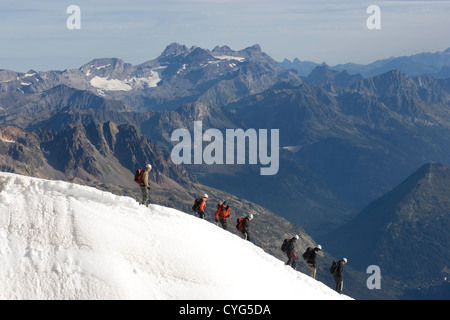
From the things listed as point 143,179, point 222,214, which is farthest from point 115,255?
point 222,214

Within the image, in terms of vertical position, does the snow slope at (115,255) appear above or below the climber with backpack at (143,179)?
below

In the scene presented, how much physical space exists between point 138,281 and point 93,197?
1150 cm

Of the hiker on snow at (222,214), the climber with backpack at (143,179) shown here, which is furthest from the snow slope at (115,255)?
the hiker on snow at (222,214)

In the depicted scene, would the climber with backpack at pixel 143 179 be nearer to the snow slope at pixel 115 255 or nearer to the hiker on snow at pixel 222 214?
the snow slope at pixel 115 255

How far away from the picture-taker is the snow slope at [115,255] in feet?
101

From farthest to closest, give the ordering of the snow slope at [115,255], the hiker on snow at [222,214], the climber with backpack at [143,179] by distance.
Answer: the hiker on snow at [222,214] → the climber with backpack at [143,179] → the snow slope at [115,255]

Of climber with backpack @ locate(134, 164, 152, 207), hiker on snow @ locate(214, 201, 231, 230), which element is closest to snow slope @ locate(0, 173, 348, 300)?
climber with backpack @ locate(134, 164, 152, 207)

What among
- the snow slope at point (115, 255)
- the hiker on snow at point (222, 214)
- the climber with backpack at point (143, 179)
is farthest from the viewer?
the hiker on snow at point (222, 214)

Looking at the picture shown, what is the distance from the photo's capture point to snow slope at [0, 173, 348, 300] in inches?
1215

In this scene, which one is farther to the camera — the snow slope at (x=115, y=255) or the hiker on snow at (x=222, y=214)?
the hiker on snow at (x=222, y=214)

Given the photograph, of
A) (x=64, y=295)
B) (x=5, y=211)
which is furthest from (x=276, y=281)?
(x=5, y=211)

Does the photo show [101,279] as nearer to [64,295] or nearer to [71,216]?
[64,295]

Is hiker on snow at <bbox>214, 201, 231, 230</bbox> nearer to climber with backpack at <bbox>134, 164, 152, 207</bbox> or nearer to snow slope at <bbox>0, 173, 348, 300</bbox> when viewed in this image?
snow slope at <bbox>0, 173, 348, 300</bbox>
